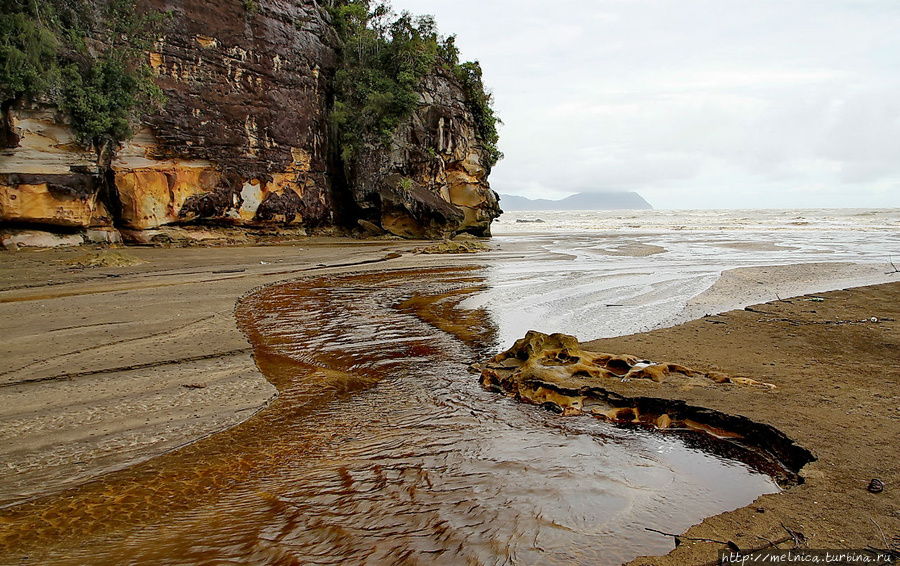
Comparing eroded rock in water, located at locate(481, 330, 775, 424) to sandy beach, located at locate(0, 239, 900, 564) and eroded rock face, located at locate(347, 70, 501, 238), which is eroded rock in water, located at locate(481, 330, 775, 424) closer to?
sandy beach, located at locate(0, 239, 900, 564)

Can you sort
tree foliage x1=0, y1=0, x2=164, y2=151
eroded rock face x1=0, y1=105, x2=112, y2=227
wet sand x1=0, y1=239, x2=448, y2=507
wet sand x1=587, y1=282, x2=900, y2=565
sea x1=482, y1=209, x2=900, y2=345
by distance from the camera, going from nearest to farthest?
wet sand x1=587, y1=282, x2=900, y2=565
wet sand x1=0, y1=239, x2=448, y2=507
sea x1=482, y1=209, x2=900, y2=345
tree foliage x1=0, y1=0, x2=164, y2=151
eroded rock face x1=0, y1=105, x2=112, y2=227

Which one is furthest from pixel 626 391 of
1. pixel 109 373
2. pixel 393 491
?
pixel 109 373

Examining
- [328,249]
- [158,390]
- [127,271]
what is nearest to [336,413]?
[158,390]

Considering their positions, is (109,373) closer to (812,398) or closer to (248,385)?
(248,385)

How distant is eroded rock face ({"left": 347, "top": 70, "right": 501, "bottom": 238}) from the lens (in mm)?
28656

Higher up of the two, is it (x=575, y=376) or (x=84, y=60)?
(x=84, y=60)

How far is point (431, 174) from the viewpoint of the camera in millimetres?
30500

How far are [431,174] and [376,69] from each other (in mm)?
6838

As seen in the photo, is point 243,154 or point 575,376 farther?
point 243,154

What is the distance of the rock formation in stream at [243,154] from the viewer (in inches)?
692

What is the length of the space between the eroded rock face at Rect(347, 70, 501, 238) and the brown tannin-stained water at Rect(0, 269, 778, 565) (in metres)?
24.1

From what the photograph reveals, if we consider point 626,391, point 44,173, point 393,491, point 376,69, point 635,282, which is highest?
point 376,69

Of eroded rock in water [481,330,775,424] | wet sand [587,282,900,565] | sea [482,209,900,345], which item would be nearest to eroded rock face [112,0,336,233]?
sea [482,209,900,345]

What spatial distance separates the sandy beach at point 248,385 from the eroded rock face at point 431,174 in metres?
18.9
